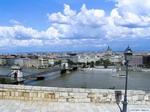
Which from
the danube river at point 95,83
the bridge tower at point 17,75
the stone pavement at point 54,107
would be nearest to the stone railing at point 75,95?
the stone pavement at point 54,107

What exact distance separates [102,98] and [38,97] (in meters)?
1.77

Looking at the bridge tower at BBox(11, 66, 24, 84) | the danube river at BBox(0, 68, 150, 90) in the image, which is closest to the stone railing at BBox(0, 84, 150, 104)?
the danube river at BBox(0, 68, 150, 90)

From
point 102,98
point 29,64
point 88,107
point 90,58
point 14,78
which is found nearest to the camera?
point 88,107

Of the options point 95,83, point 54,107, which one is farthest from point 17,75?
point 54,107

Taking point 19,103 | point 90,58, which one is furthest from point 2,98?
point 90,58

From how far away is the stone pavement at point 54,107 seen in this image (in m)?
6.72

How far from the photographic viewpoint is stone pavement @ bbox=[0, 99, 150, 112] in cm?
672

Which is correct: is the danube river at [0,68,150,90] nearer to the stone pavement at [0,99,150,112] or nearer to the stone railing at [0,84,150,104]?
the stone railing at [0,84,150,104]

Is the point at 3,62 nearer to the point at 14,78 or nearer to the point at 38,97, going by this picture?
the point at 14,78

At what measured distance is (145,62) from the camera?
4518 inches

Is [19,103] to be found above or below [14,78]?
above

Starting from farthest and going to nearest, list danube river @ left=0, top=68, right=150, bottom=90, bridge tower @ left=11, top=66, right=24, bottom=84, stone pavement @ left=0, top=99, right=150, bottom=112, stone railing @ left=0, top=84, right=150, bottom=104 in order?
bridge tower @ left=11, top=66, right=24, bottom=84, danube river @ left=0, top=68, right=150, bottom=90, stone railing @ left=0, top=84, right=150, bottom=104, stone pavement @ left=0, top=99, right=150, bottom=112

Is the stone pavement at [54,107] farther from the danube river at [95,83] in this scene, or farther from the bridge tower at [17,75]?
the bridge tower at [17,75]

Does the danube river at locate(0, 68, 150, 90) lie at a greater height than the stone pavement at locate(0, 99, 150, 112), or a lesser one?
lesser
